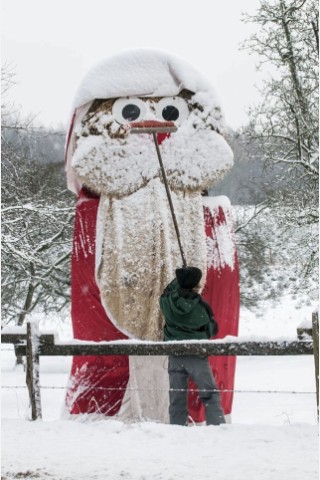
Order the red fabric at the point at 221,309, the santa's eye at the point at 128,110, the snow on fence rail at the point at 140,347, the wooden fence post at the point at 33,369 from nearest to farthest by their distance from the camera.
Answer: the snow on fence rail at the point at 140,347, the wooden fence post at the point at 33,369, the red fabric at the point at 221,309, the santa's eye at the point at 128,110

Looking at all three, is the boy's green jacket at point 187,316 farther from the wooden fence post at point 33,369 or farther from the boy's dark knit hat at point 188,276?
the wooden fence post at point 33,369

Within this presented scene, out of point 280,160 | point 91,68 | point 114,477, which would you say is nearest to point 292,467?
point 114,477

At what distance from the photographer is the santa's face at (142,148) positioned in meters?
6.36

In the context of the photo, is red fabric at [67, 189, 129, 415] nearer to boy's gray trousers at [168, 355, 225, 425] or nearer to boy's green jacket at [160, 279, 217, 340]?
boy's green jacket at [160, 279, 217, 340]

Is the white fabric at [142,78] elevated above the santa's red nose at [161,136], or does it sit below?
above

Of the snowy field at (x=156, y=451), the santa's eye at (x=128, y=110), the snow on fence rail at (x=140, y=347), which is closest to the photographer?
the snowy field at (x=156, y=451)

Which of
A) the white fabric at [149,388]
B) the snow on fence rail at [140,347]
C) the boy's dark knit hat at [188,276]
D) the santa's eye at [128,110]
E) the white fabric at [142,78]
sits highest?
the white fabric at [142,78]

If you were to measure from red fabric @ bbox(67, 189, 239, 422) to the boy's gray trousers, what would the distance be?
87 cm

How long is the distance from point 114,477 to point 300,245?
28.7ft

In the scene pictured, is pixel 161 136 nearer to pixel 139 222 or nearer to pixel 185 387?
pixel 139 222

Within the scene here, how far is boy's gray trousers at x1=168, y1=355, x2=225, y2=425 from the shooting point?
5.38 m

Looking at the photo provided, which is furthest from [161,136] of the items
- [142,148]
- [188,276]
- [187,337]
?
[187,337]

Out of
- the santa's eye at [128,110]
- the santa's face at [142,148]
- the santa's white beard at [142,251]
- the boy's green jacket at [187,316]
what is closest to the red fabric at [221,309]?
the santa's white beard at [142,251]

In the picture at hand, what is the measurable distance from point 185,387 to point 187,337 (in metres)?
0.37
